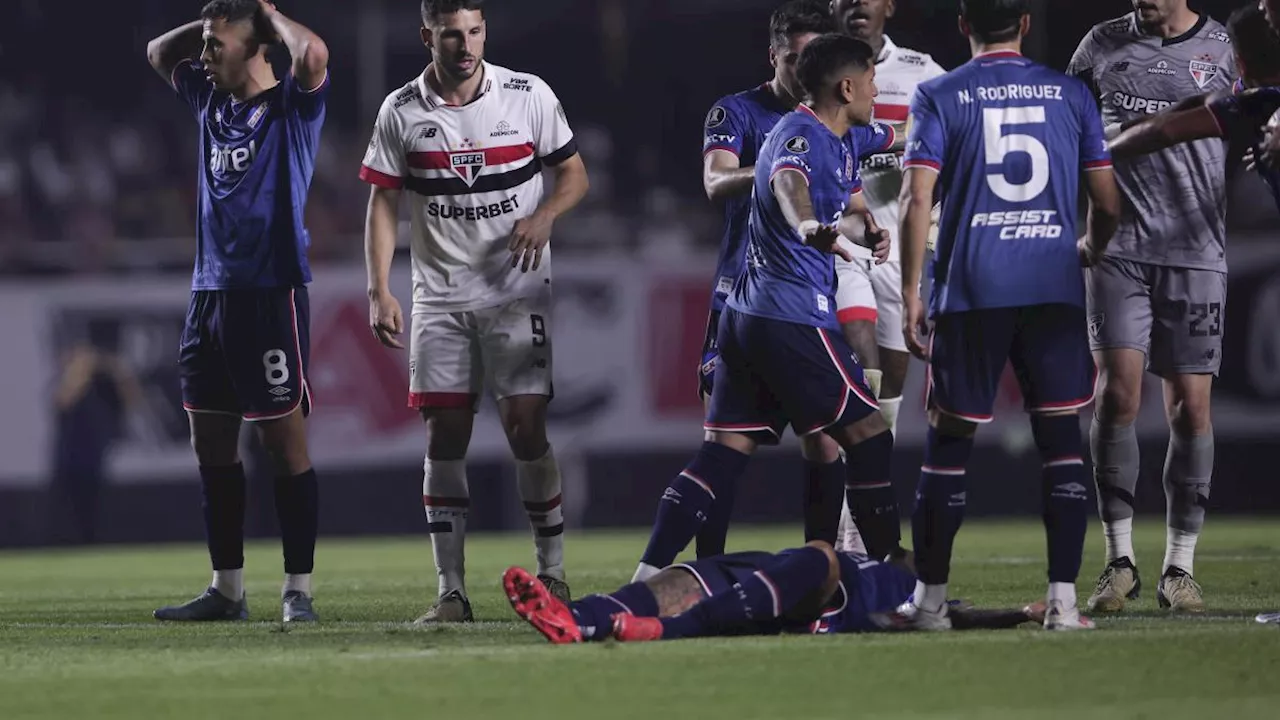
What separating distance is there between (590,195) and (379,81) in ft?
8.98

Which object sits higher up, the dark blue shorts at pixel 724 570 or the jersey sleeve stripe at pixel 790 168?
the jersey sleeve stripe at pixel 790 168

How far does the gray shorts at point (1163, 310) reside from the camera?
23.8ft

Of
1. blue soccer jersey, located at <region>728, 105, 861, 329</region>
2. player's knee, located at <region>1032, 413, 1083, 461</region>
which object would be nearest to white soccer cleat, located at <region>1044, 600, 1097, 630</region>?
player's knee, located at <region>1032, 413, 1083, 461</region>

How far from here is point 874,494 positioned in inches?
261

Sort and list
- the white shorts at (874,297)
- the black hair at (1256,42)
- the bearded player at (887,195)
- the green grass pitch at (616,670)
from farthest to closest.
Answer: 1. the bearded player at (887,195)
2. the white shorts at (874,297)
3. the black hair at (1256,42)
4. the green grass pitch at (616,670)

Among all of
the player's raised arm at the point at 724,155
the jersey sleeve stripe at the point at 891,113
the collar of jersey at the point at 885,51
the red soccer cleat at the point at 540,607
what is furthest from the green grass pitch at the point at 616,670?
the collar of jersey at the point at 885,51

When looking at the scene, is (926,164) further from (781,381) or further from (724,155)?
(724,155)

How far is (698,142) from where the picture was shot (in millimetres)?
17375

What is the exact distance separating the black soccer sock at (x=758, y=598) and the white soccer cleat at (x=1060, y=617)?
75 centimetres

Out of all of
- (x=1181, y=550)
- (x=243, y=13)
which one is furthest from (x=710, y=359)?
(x=243, y=13)

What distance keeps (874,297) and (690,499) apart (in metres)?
2.21

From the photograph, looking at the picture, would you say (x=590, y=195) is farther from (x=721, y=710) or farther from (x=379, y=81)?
(x=721, y=710)

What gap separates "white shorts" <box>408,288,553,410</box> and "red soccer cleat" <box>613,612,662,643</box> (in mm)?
1860

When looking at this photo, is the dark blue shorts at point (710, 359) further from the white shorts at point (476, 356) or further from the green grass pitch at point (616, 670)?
the green grass pitch at point (616, 670)
